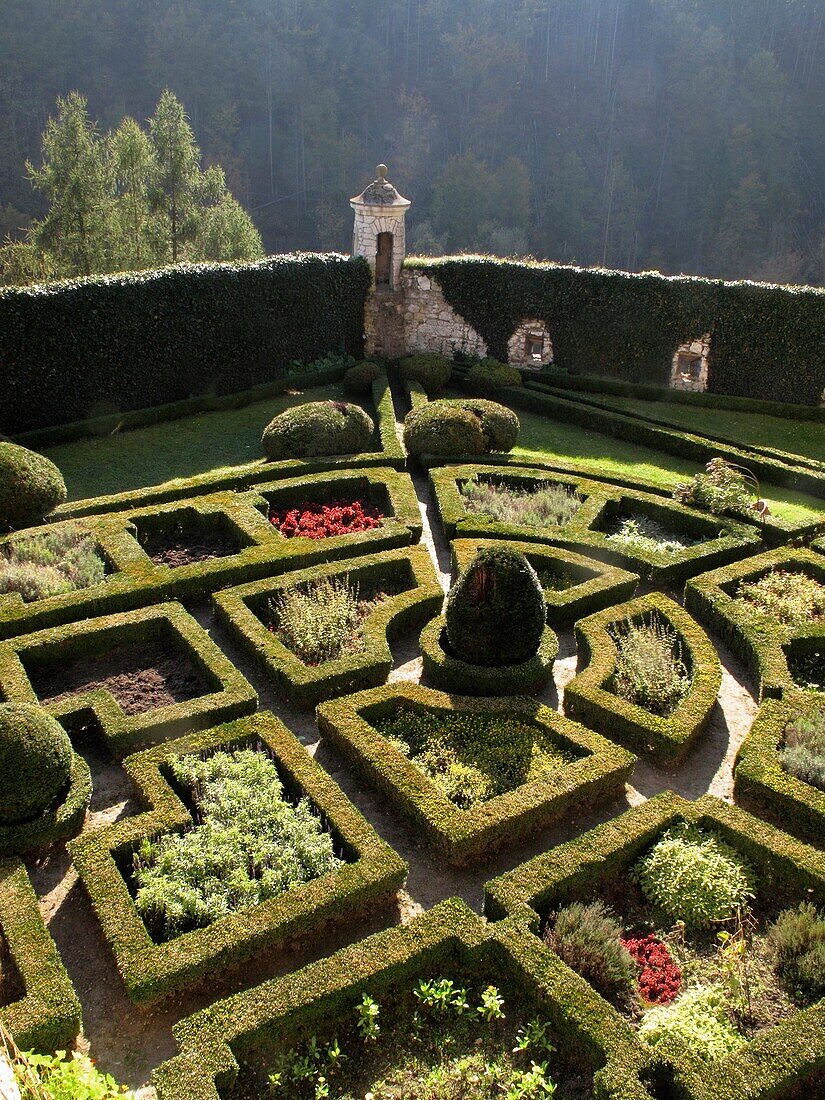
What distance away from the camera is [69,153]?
84.5ft

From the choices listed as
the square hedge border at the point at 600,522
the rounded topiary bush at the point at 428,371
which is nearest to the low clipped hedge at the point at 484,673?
the square hedge border at the point at 600,522

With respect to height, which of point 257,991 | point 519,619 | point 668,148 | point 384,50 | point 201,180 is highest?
point 384,50

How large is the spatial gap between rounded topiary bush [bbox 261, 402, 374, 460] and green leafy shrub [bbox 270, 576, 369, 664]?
509cm

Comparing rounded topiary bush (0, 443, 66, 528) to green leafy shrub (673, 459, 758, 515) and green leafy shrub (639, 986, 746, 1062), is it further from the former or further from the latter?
green leafy shrub (639, 986, 746, 1062)

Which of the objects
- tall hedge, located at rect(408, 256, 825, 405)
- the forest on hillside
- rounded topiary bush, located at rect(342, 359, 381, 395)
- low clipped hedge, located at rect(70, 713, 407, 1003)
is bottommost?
low clipped hedge, located at rect(70, 713, 407, 1003)

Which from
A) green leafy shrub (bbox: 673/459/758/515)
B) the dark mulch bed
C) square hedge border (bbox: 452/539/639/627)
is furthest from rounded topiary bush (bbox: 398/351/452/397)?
the dark mulch bed

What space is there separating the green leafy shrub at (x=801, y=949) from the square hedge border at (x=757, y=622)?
134 inches

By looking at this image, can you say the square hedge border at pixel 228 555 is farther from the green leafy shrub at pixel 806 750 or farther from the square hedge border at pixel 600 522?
the green leafy shrub at pixel 806 750

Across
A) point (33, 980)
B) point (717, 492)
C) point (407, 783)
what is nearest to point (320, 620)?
point (407, 783)

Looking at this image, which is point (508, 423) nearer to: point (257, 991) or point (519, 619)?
point (519, 619)

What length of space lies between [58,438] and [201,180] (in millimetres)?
15882

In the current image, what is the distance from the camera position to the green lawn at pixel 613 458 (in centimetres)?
1634

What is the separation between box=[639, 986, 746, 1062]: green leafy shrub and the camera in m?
6.17

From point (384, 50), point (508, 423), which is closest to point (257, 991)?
point (508, 423)
